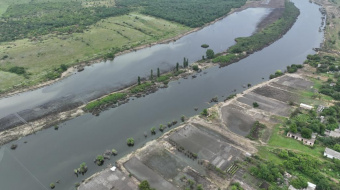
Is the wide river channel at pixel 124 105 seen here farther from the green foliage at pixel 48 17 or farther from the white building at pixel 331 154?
the green foliage at pixel 48 17

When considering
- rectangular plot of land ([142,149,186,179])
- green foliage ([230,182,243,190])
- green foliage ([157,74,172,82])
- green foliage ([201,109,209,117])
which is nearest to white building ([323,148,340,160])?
green foliage ([230,182,243,190])

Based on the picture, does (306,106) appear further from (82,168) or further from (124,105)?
(82,168)

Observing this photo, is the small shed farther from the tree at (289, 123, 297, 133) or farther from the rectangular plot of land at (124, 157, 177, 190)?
the rectangular plot of land at (124, 157, 177, 190)

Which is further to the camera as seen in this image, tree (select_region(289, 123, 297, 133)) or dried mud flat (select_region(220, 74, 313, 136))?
dried mud flat (select_region(220, 74, 313, 136))

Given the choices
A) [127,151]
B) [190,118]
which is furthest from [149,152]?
[190,118]

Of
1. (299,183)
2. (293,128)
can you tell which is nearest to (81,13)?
(293,128)

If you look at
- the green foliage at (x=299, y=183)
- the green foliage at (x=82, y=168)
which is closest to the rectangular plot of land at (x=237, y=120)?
the green foliage at (x=299, y=183)
